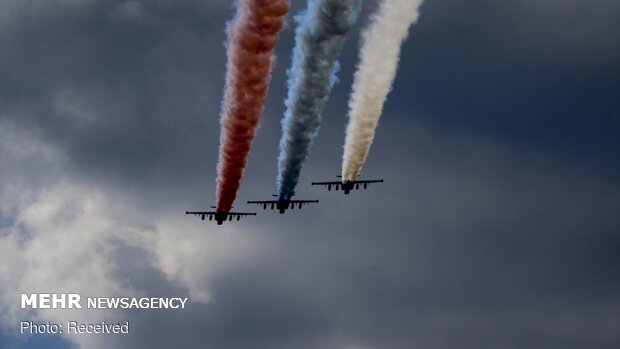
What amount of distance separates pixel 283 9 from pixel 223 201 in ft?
87.9

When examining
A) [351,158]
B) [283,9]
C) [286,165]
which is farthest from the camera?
[351,158]

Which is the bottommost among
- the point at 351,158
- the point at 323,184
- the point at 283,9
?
the point at 283,9

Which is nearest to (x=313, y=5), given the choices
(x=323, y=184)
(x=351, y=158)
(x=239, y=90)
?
(x=239, y=90)

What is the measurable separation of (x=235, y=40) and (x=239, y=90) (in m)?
4.56

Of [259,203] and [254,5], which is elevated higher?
[259,203]

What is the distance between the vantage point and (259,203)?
7794cm

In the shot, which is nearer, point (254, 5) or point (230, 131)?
point (254, 5)

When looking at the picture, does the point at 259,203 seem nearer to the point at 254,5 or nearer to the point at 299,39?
the point at 299,39

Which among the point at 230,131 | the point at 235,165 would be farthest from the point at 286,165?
the point at 230,131

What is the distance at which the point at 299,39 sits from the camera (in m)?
44.9

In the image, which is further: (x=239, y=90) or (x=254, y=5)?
(x=239, y=90)

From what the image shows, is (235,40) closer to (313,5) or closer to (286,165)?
(313,5)

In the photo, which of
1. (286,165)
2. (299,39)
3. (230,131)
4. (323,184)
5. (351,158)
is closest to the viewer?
(299,39)

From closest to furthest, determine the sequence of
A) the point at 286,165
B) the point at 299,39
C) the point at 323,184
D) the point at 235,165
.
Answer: the point at 299,39 → the point at 235,165 → the point at 286,165 → the point at 323,184
